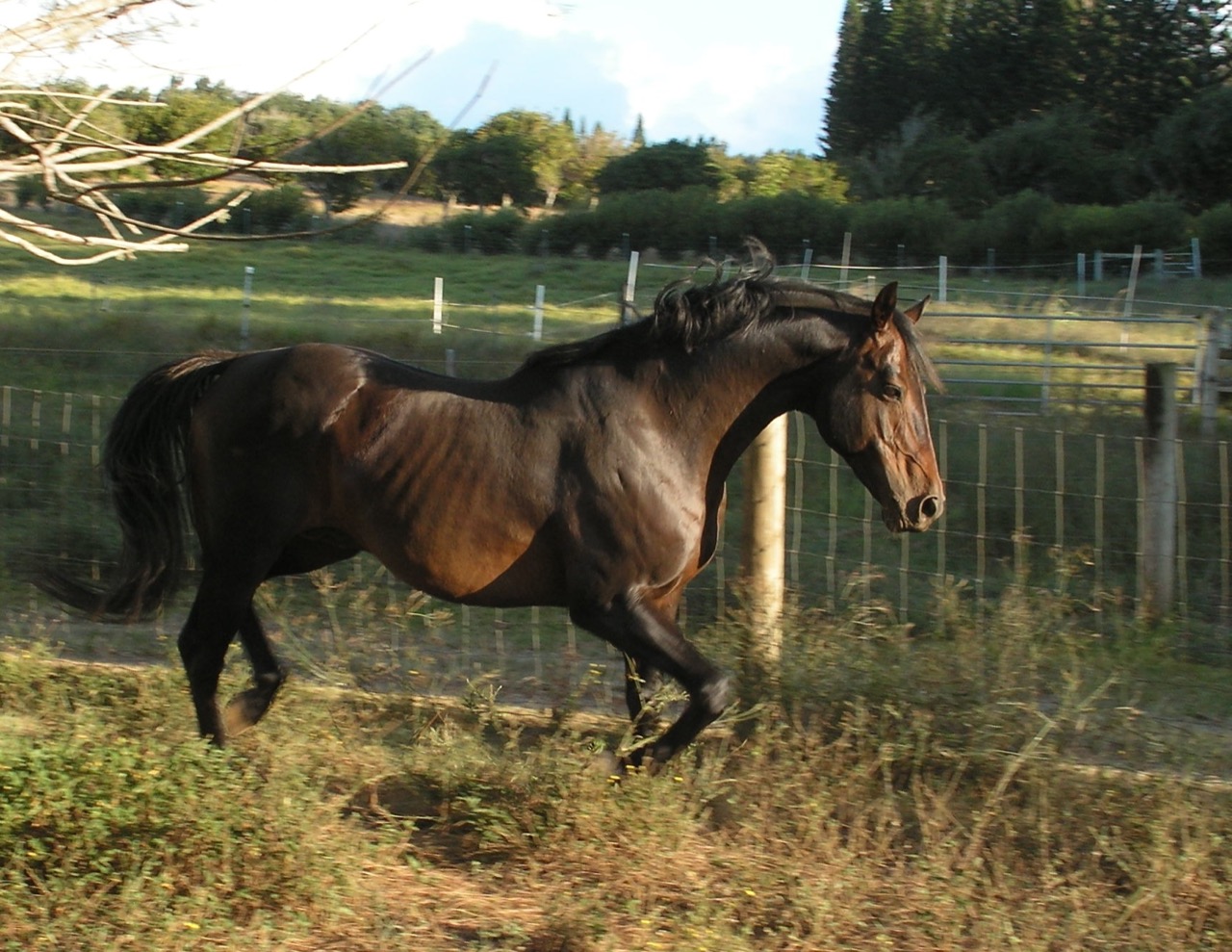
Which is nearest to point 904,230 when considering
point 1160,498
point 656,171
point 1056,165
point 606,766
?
point 1056,165

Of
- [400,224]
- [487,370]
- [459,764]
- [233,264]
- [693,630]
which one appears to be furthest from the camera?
[400,224]

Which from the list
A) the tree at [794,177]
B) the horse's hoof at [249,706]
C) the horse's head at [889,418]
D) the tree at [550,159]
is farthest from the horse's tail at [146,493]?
the tree at [794,177]

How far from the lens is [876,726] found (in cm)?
464

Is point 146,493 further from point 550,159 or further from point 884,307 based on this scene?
point 550,159

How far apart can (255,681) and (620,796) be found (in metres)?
1.70

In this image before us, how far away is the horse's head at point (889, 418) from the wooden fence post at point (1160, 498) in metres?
2.97

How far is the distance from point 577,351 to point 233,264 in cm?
3097

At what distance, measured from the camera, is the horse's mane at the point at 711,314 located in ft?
14.9

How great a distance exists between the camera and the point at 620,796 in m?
4.14

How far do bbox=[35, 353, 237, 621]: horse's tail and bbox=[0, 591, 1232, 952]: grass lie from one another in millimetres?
433

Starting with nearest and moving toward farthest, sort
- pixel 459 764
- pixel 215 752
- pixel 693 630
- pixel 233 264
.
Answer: pixel 215 752
pixel 459 764
pixel 693 630
pixel 233 264

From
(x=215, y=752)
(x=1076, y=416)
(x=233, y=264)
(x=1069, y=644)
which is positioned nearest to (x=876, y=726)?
(x=1069, y=644)

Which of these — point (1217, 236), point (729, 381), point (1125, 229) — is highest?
point (1125, 229)

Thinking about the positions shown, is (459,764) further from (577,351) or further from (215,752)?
(577,351)
